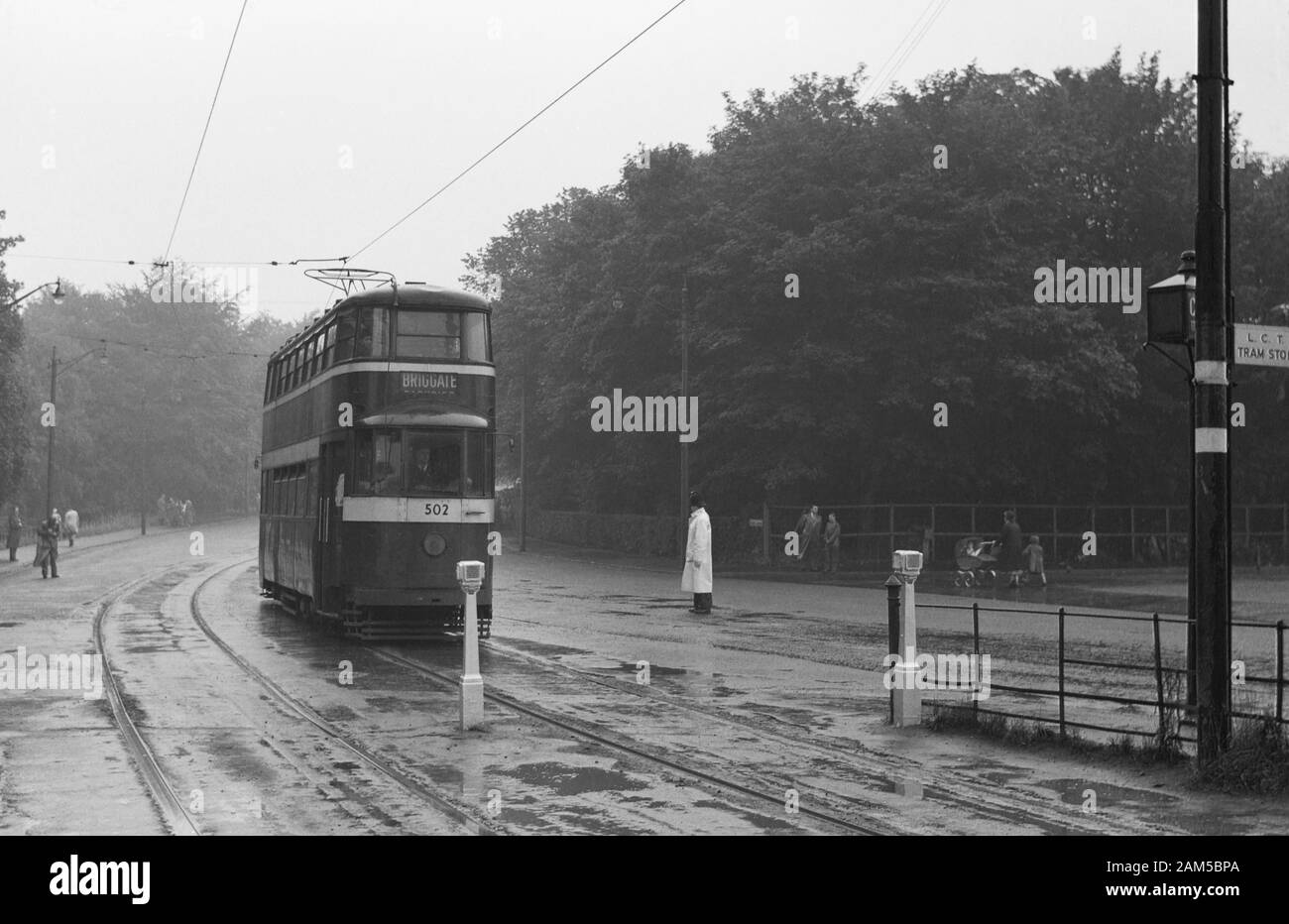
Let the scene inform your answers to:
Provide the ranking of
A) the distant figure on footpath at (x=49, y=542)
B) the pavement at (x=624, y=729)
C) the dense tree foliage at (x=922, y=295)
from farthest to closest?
the dense tree foliage at (x=922, y=295), the distant figure on footpath at (x=49, y=542), the pavement at (x=624, y=729)

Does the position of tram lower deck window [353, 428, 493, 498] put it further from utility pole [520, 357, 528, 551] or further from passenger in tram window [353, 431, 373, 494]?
utility pole [520, 357, 528, 551]

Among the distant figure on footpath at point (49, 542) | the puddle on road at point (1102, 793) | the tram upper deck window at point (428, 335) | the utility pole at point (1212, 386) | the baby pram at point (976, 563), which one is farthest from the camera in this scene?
the distant figure on footpath at point (49, 542)

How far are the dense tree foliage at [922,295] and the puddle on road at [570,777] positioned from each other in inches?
1326

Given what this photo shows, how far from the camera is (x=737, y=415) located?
1789 inches

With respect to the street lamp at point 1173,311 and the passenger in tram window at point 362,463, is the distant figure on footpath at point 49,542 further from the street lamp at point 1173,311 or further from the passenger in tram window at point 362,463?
the street lamp at point 1173,311

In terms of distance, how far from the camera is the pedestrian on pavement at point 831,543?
42.0 metres

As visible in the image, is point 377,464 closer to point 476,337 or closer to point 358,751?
point 476,337

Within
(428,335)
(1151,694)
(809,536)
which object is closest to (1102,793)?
(1151,694)

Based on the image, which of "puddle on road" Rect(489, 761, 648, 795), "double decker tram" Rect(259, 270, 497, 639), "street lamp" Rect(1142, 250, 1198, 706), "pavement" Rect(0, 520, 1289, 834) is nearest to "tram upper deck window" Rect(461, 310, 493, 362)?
"double decker tram" Rect(259, 270, 497, 639)

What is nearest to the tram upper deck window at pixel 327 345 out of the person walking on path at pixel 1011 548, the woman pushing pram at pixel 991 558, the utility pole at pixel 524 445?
the woman pushing pram at pixel 991 558

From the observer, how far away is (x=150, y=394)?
367 ft

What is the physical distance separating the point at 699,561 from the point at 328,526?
7469 millimetres

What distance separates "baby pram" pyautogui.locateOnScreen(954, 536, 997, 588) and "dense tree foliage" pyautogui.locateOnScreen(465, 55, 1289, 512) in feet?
21.7
